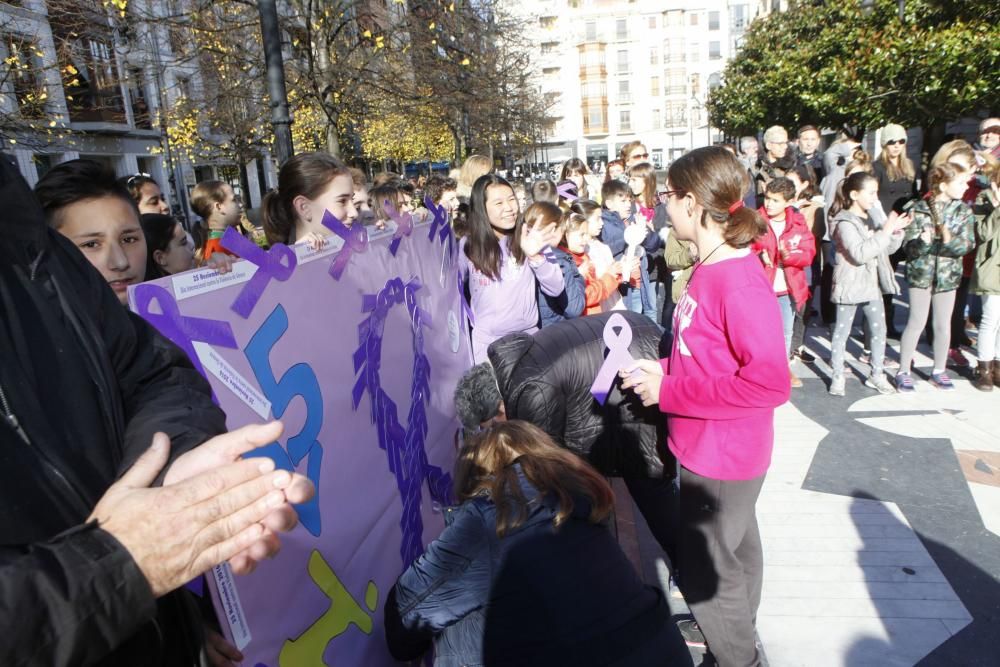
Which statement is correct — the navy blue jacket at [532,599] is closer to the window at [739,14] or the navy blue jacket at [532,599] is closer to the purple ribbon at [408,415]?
the purple ribbon at [408,415]

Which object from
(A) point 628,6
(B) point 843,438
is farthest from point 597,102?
(B) point 843,438

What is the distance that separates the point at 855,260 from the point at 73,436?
17.2ft

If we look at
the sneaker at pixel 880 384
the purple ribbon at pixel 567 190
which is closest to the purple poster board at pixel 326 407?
the sneaker at pixel 880 384

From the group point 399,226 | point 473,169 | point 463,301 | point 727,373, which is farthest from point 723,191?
point 473,169

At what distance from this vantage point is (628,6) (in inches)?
2601

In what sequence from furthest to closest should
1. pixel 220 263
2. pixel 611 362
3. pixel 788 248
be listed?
pixel 788 248, pixel 611 362, pixel 220 263

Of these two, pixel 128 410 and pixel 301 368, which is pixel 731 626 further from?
pixel 128 410

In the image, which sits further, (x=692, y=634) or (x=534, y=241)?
(x=534, y=241)

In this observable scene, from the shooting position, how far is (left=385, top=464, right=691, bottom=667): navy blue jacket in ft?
5.48

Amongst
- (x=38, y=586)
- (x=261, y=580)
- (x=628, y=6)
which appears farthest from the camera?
(x=628, y=6)

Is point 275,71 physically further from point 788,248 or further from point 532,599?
point 532,599

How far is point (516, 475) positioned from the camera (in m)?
1.83

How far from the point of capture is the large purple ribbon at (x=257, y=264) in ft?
5.37

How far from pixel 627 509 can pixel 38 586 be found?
11.0ft
